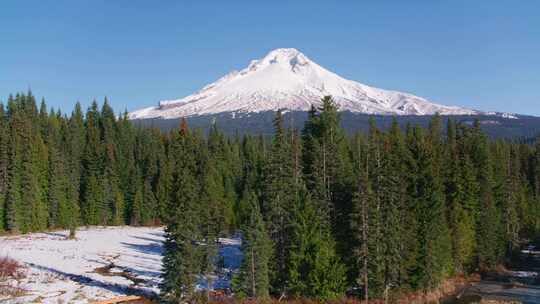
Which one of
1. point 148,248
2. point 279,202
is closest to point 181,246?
point 279,202

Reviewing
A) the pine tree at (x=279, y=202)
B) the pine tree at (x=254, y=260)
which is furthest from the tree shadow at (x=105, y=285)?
the pine tree at (x=279, y=202)

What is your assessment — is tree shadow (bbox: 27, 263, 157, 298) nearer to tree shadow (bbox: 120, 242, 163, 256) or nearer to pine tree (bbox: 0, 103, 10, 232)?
tree shadow (bbox: 120, 242, 163, 256)

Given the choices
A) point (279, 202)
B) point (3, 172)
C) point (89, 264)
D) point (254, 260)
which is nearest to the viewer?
point (254, 260)

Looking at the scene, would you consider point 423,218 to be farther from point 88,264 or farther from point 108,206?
point 108,206

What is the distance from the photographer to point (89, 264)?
54.0 metres

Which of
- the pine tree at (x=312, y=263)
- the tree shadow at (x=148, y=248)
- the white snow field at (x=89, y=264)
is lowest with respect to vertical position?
the tree shadow at (x=148, y=248)

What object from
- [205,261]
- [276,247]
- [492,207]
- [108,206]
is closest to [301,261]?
[276,247]

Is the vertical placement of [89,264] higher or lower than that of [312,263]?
lower

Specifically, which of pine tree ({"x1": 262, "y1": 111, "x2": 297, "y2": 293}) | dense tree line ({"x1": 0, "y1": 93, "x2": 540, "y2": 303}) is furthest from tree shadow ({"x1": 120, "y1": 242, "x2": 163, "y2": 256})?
pine tree ({"x1": 262, "y1": 111, "x2": 297, "y2": 293})

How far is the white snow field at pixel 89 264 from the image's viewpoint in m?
41.2

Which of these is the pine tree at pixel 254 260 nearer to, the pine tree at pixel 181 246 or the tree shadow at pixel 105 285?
the pine tree at pixel 181 246

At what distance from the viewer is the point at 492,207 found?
60188mm

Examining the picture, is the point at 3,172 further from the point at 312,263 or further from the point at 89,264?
the point at 312,263

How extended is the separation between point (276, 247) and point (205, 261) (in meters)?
6.31
